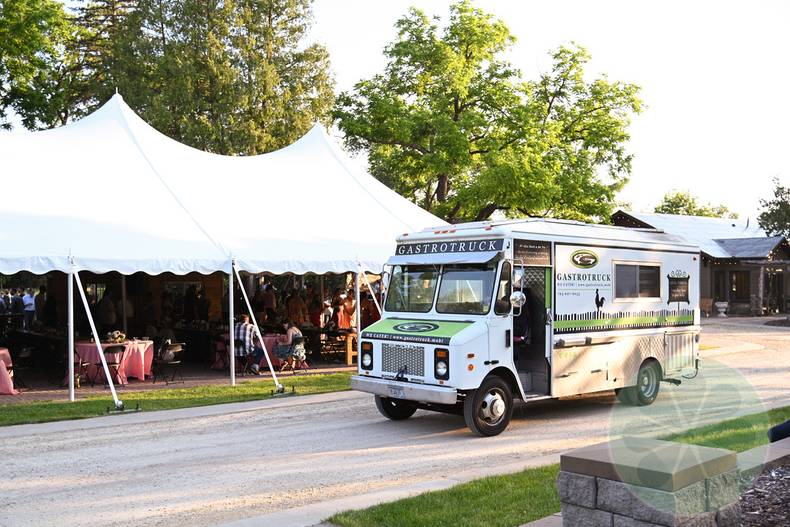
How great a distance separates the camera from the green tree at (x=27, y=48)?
112 ft

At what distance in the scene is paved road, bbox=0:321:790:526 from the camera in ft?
24.2

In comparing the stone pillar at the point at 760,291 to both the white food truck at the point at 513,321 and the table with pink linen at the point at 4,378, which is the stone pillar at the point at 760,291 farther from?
the table with pink linen at the point at 4,378

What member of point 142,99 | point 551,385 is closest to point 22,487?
point 551,385

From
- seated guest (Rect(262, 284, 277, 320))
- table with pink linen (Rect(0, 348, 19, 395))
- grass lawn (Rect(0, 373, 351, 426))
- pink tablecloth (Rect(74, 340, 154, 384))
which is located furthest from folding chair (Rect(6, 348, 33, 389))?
seated guest (Rect(262, 284, 277, 320))

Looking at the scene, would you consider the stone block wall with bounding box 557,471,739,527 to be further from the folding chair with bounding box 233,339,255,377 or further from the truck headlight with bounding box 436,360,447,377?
the folding chair with bounding box 233,339,255,377

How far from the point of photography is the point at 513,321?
36.1 feet

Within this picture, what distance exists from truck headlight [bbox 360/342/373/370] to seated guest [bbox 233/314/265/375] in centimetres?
608

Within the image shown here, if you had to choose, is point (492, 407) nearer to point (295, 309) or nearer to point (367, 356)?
point (367, 356)

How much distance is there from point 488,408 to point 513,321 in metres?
1.34

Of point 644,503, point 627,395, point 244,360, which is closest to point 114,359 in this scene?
point 244,360

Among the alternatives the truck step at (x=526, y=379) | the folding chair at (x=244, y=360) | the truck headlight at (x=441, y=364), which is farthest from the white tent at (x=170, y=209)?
the truck step at (x=526, y=379)

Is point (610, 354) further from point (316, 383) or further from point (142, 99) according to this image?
point (142, 99)

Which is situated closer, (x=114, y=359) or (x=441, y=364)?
(x=441, y=364)

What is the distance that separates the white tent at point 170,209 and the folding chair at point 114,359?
190cm
